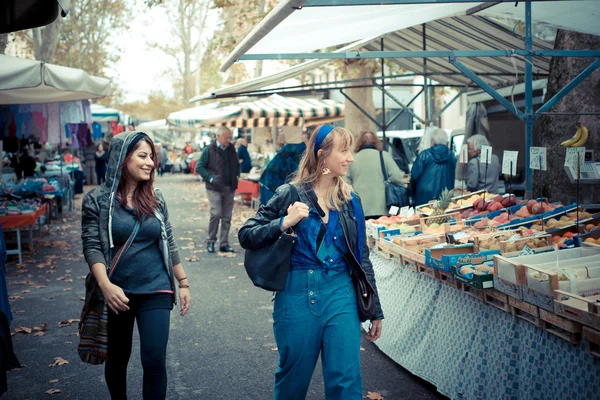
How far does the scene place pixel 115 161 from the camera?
13.2ft

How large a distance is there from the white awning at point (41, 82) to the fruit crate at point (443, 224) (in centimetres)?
512

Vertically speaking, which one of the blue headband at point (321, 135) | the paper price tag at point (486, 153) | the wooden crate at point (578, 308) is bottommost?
the wooden crate at point (578, 308)

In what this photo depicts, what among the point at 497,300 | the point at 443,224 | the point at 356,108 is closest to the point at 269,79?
the point at 356,108

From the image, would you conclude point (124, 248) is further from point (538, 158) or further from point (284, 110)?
point (284, 110)

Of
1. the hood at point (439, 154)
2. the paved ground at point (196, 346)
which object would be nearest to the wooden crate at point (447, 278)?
the paved ground at point (196, 346)

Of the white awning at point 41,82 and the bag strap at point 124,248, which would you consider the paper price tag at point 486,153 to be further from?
the white awning at point 41,82

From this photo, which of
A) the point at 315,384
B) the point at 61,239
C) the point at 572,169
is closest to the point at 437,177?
the point at 572,169

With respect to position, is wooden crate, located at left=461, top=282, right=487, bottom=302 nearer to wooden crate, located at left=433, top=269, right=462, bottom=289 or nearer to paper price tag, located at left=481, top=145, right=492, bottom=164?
wooden crate, located at left=433, top=269, right=462, bottom=289

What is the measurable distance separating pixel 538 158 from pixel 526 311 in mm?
2666

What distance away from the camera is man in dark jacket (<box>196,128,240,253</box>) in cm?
1152

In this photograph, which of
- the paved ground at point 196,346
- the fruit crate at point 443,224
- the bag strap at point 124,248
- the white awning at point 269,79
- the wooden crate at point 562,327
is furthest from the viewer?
the white awning at point 269,79

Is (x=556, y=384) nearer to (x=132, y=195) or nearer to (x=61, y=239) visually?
(x=132, y=195)

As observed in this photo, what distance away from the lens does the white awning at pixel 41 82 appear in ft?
28.1

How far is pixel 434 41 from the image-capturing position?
41.7 ft
